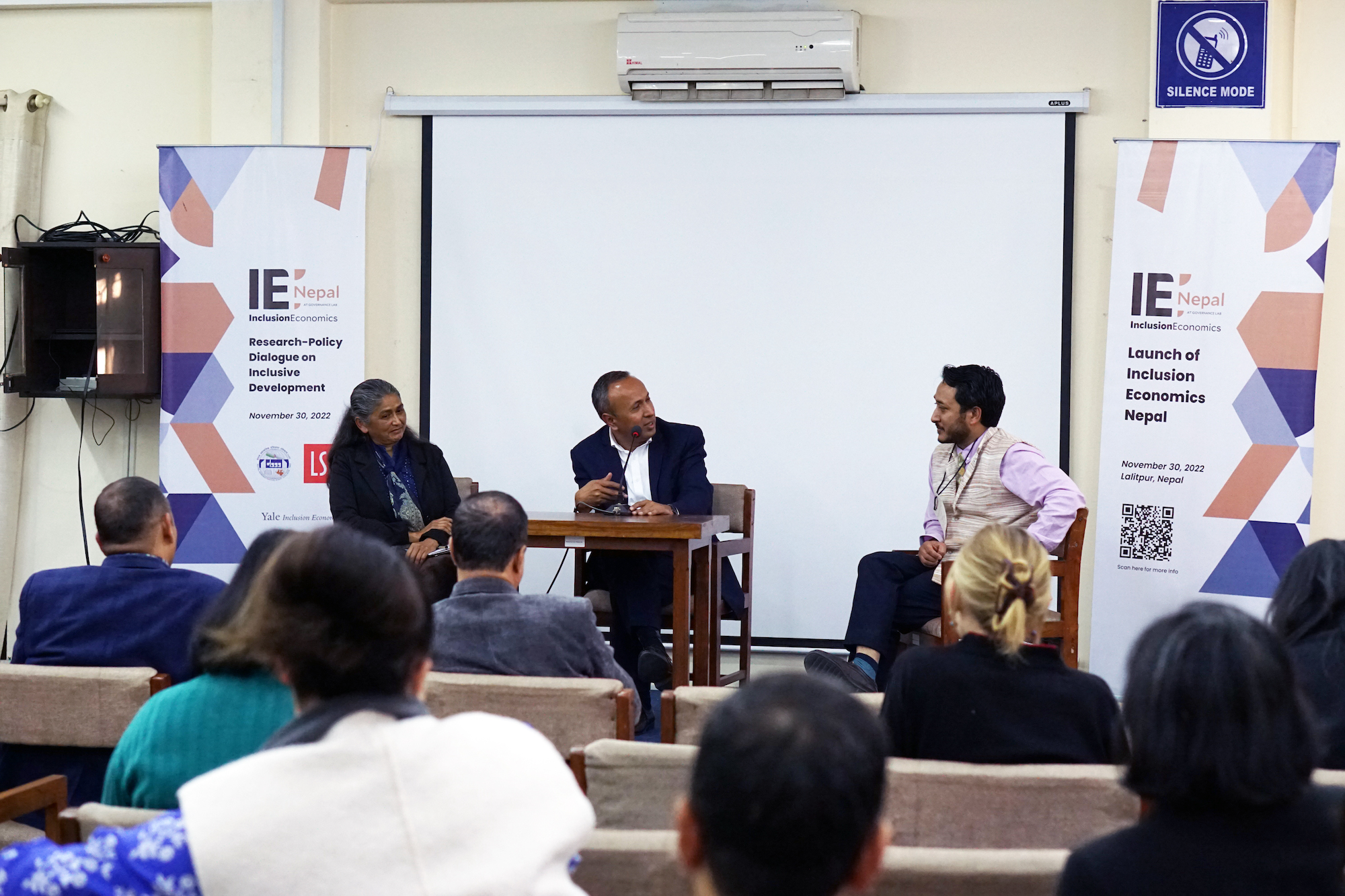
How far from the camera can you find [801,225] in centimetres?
573

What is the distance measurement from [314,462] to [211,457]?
0.46 metres

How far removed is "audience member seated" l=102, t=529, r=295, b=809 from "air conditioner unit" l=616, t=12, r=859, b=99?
4269 millimetres

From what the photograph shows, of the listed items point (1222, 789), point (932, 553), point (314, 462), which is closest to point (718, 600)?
point (932, 553)

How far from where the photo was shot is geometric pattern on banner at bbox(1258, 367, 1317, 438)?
5.13 m

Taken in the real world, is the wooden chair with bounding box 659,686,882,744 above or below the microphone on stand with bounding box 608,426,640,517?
below

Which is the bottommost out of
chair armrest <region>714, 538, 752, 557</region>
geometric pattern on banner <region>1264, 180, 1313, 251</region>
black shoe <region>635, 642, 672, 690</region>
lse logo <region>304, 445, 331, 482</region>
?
black shoe <region>635, 642, 672, 690</region>

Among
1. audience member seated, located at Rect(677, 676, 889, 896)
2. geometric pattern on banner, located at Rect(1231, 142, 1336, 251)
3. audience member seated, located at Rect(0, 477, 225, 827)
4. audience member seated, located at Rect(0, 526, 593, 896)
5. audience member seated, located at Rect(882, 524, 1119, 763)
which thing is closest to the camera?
audience member seated, located at Rect(677, 676, 889, 896)

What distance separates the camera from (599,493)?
4.70 m

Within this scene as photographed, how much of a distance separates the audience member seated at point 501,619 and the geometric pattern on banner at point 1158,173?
3486 millimetres

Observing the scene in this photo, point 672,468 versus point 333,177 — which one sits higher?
point 333,177

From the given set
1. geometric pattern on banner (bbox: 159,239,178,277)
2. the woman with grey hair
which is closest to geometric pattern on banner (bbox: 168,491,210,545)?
geometric pattern on banner (bbox: 159,239,178,277)

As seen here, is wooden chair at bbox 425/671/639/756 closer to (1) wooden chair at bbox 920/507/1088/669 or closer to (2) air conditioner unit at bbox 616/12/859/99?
(1) wooden chair at bbox 920/507/1088/669

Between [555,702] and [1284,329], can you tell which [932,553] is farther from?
[555,702]

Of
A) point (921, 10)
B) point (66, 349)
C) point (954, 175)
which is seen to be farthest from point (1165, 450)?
point (66, 349)
